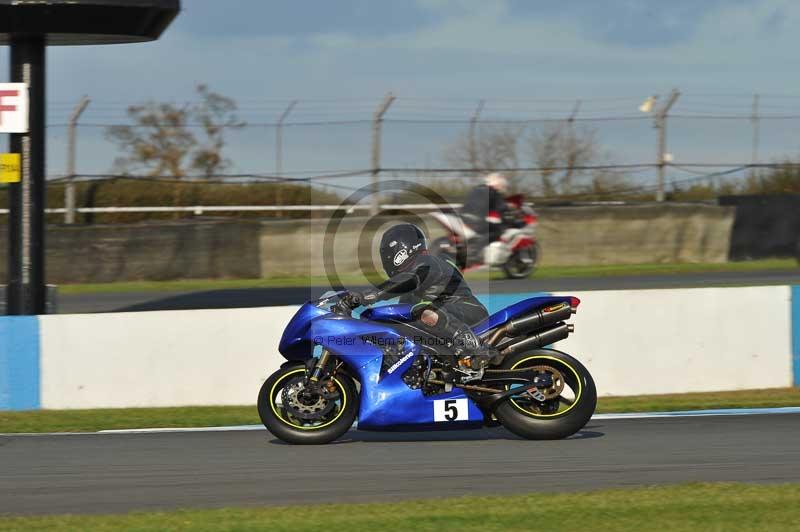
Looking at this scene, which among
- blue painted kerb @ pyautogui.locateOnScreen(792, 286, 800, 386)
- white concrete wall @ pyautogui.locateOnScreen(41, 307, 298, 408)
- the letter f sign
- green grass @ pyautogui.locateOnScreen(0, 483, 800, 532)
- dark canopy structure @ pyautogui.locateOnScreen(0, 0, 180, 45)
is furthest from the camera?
the letter f sign

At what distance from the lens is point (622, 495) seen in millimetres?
6121

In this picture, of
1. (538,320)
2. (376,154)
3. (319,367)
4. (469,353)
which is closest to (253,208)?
(376,154)

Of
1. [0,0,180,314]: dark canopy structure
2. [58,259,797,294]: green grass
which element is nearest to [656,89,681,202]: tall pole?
[58,259,797,294]: green grass

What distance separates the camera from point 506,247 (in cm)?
1923

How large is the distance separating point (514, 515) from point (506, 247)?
13683mm

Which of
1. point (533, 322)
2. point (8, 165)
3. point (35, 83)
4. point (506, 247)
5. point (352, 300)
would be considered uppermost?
point (35, 83)

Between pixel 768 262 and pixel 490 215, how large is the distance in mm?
5626

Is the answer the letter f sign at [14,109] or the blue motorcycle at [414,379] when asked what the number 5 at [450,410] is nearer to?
the blue motorcycle at [414,379]

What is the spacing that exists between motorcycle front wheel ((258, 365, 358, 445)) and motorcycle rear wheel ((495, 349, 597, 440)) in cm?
108

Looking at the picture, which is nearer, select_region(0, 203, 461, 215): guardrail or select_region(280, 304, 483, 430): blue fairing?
select_region(280, 304, 483, 430): blue fairing

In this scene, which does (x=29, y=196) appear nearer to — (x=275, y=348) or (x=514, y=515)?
(x=275, y=348)

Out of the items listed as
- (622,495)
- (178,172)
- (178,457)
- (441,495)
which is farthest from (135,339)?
(178,172)

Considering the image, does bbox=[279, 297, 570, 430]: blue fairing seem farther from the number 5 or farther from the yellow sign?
the yellow sign

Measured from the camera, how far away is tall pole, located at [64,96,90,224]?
19.7m
